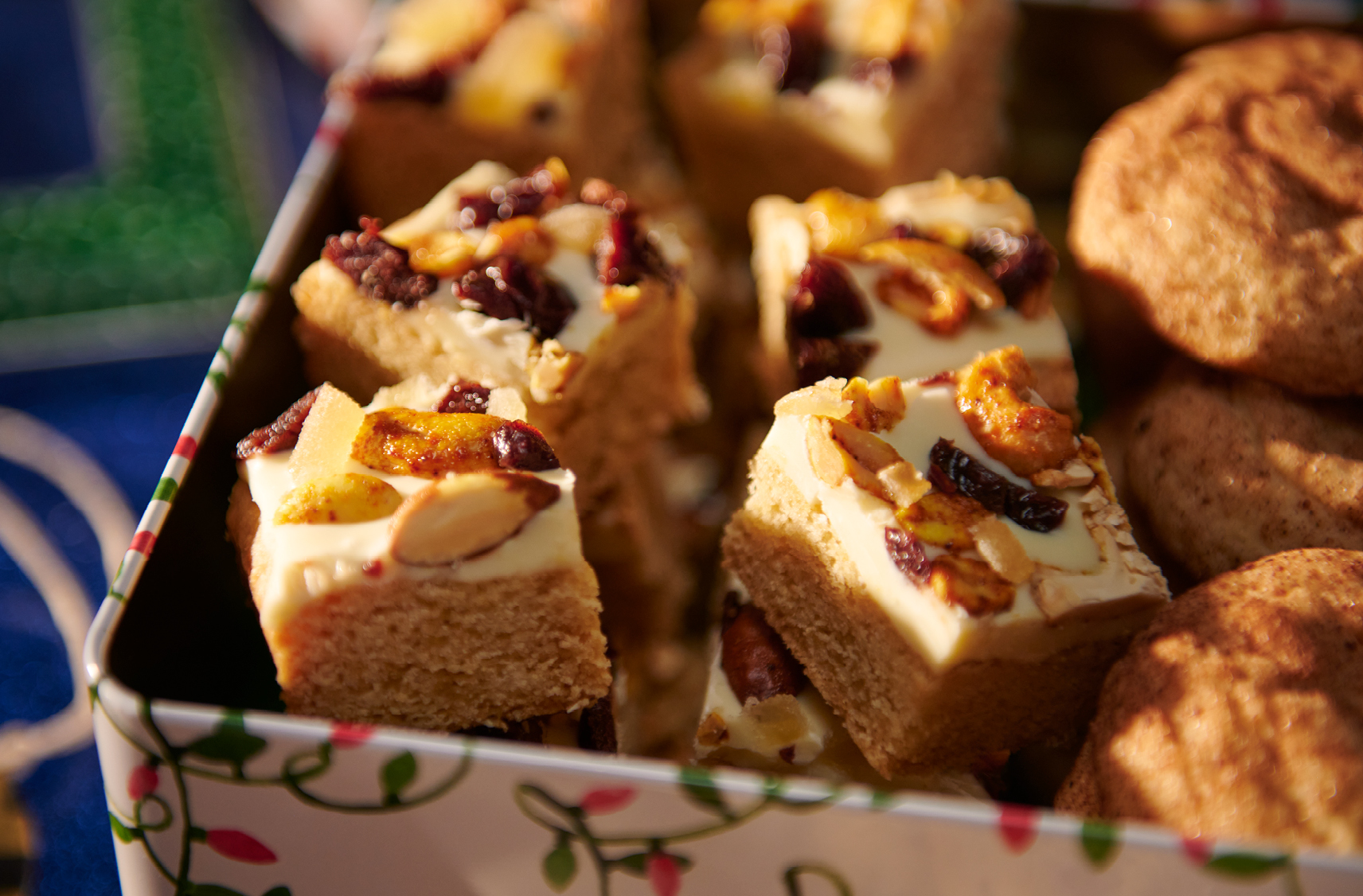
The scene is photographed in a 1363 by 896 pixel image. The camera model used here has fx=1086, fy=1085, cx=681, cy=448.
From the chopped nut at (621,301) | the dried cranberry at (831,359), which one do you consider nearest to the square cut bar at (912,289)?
the dried cranberry at (831,359)

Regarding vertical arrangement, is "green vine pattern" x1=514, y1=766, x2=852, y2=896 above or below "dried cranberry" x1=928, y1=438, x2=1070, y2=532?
below

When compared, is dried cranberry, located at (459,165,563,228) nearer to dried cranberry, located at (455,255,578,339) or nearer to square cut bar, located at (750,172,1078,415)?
dried cranberry, located at (455,255,578,339)

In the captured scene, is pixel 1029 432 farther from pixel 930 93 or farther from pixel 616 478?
pixel 930 93

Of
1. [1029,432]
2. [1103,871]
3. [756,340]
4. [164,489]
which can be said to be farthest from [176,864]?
[756,340]

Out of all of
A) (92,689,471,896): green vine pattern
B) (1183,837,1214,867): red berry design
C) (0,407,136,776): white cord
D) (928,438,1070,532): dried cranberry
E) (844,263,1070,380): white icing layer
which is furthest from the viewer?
(0,407,136,776): white cord

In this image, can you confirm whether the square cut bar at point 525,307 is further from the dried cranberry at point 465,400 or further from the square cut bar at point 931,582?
the square cut bar at point 931,582

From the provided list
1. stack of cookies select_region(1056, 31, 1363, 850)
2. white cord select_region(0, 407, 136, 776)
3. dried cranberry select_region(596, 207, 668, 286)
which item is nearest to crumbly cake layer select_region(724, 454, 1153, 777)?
stack of cookies select_region(1056, 31, 1363, 850)
